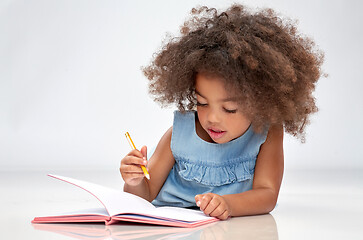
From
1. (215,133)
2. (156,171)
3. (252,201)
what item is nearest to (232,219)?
(252,201)

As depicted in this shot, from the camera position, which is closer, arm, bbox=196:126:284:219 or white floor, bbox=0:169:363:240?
white floor, bbox=0:169:363:240

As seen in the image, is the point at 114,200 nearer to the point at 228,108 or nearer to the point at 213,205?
the point at 213,205

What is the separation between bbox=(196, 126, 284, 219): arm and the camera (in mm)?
1690

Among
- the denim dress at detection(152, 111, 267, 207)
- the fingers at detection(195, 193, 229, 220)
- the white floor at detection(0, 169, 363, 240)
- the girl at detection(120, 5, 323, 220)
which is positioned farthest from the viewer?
the denim dress at detection(152, 111, 267, 207)

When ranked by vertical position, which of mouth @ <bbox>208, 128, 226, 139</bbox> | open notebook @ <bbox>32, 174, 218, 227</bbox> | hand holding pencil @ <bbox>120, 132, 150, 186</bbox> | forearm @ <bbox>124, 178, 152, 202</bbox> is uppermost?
mouth @ <bbox>208, 128, 226, 139</bbox>

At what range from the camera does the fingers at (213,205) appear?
65.8 inches

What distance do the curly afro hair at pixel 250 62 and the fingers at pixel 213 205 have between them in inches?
10.2

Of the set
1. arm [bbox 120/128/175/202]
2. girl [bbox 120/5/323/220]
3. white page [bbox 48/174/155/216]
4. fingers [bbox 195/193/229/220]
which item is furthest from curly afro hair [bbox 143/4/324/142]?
white page [bbox 48/174/155/216]

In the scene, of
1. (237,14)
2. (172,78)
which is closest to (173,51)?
(172,78)

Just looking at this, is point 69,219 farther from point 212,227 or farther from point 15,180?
point 15,180

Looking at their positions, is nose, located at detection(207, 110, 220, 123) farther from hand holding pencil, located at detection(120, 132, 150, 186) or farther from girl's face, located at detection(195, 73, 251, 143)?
hand holding pencil, located at detection(120, 132, 150, 186)

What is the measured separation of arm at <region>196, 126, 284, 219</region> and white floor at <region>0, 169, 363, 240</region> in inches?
1.1

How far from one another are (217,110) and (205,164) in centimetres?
23

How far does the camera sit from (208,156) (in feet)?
6.45
